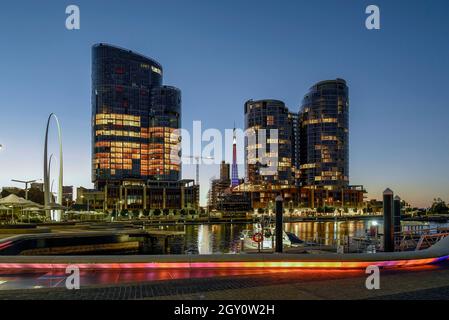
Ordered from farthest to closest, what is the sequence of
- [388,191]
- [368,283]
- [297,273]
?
1. [388,191]
2. [297,273]
3. [368,283]

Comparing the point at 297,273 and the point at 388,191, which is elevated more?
the point at 388,191

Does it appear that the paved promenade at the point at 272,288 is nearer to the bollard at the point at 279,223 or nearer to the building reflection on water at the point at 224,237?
the bollard at the point at 279,223

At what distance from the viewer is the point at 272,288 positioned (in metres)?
11.7

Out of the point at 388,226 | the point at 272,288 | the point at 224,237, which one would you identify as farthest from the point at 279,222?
the point at 224,237

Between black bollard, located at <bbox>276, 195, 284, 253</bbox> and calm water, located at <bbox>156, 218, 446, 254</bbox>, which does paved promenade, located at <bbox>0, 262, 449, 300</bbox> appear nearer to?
black bollard, located at <bbox>276, 195, 284, 253</bbox>

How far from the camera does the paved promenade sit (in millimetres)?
10719

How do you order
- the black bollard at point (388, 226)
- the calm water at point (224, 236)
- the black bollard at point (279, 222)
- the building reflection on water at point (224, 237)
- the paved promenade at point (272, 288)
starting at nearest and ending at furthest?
the paved promenade at point (272, 288) < the black bollard at point (388, 226) < the black bollard at point (279, 222) < the building reflection on water at point (224, 237) < the calm water at point (224, 236)

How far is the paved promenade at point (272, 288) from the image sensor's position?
35.2ft

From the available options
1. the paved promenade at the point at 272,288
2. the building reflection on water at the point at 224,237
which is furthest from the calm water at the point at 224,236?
the paved promenade at the point at 272,288

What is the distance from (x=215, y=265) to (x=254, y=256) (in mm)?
1664

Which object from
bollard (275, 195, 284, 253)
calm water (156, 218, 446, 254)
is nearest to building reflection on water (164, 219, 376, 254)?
calm water (156, 218, 446, 254)
